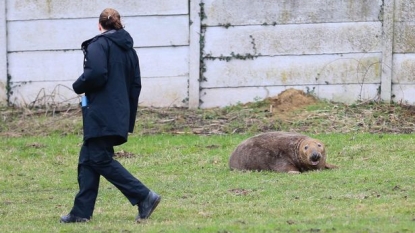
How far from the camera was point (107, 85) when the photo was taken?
8.41 metres

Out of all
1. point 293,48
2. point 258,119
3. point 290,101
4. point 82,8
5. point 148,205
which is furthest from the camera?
point 82,8

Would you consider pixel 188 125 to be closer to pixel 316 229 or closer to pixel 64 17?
pixel 64 17

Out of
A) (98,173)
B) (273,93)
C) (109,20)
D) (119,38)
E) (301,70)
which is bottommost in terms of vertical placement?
(98,173)

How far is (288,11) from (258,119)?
2.03 m

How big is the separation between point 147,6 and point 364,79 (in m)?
4.04

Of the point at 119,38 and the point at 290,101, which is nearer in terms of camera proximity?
the point at 119,38

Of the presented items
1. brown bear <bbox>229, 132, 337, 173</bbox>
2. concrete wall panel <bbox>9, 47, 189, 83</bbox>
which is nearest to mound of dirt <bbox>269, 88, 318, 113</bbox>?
concrete wall panel <bbox>9, 47, 189, 83</bbox>

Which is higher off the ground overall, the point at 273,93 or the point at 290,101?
the point at 273,93

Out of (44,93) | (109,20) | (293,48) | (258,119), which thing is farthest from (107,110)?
(44,93)

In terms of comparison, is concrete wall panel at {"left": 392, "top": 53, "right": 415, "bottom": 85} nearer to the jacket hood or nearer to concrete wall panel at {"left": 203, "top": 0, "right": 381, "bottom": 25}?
concrete wall panel at {"left": 203, "top": 0, "right": 381, "bottom": 25}

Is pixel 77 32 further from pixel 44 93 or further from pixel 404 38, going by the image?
pixel 404 38

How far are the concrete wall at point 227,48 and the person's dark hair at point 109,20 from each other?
7717 mm

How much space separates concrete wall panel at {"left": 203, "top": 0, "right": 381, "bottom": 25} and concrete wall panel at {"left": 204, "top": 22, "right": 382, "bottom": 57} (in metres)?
0.11

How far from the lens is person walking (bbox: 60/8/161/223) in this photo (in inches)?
328
